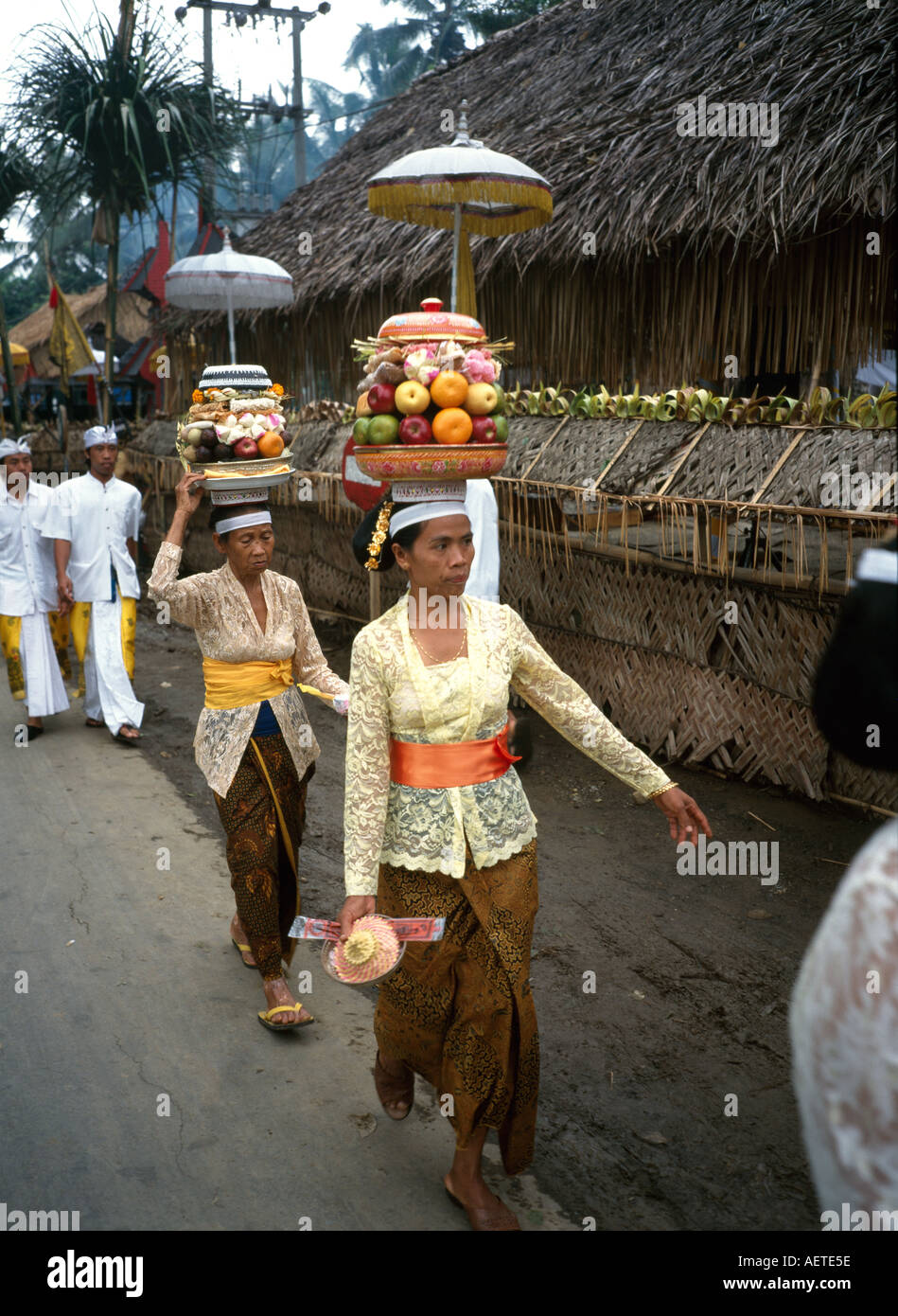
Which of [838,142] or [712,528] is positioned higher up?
[838,142]

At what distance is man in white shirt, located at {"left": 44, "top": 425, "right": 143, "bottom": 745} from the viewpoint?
7.43 metres

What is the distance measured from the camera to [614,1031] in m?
3.64

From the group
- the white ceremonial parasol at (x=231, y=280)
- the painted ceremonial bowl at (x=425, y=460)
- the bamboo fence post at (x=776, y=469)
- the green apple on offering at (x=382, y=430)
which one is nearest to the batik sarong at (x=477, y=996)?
the painted ceremonial bowl at (x=425, y=460)

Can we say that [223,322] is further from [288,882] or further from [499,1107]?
[499,1107]

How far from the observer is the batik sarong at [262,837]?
3.73 meters

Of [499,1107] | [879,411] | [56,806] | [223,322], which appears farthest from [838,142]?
[223,322]

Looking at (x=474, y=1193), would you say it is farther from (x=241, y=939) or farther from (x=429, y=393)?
(x=429, y=393)

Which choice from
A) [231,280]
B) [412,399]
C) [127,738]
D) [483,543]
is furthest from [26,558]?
[412,399]

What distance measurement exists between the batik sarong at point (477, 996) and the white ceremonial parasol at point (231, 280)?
669 cm

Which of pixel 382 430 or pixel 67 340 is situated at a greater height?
pixel 67 340

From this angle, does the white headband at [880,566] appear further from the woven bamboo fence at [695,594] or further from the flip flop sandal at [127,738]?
the flip flop sandal at [127,738]

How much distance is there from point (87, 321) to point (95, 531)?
80.8 ft

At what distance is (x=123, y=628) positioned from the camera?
768 centimetres

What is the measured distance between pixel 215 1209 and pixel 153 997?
1.25 m
